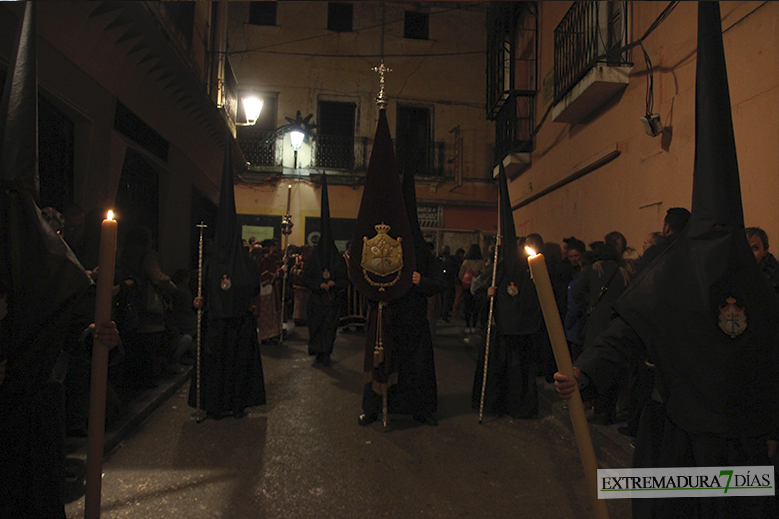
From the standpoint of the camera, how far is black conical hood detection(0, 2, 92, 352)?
1.81 metres

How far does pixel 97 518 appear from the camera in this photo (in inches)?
63.9

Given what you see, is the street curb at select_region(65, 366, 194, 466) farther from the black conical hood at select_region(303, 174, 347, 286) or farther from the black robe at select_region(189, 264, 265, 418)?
the black conical hood at select_region(303, 174, 347, 286)

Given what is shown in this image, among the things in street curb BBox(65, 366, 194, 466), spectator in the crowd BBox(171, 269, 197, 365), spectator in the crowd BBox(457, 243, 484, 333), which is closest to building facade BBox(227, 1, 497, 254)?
spectator in the crowd BBox(457, 243, 484, 333)

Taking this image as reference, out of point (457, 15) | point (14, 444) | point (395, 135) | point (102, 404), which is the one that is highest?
point (457, 15)

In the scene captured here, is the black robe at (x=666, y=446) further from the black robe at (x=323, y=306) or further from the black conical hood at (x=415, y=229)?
the black robe at (x=323, y=306)

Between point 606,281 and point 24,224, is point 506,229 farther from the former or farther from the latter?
point 24,224

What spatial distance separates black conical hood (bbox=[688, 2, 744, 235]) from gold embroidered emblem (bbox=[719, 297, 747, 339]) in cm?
31

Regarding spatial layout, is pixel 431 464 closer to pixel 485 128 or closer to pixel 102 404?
pixel 102 404

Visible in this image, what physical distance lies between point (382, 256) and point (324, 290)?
3701 millimetres

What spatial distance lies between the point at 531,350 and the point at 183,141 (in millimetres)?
8018

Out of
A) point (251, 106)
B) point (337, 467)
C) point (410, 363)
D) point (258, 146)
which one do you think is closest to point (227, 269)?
point (410, 363)

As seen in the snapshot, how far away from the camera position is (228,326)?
16.9 feet

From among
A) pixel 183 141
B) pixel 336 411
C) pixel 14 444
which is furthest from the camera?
pixel 183 141

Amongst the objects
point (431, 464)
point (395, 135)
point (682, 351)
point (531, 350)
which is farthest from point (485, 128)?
point (682, 351)
